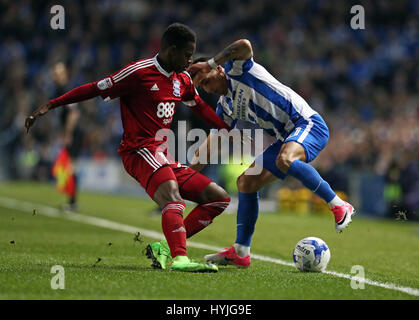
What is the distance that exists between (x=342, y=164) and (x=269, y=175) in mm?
10330

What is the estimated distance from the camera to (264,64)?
17312 millimetres

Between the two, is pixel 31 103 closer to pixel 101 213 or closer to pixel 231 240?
pixel 101 213

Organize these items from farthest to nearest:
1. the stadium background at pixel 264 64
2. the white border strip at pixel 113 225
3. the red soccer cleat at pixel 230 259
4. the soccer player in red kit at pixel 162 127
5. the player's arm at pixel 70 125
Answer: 1. the stadium background at pixel 264 64
2. the player's arm at pixel 70 125
3. the red soccer cleat at pixel 230 259
4. the soccer player in red kit at pixel 162 127
5. the white border strip at pixel 113 225

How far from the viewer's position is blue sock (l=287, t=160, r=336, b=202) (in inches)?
223

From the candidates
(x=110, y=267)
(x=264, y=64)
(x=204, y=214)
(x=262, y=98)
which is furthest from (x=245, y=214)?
(x=264, y=64)

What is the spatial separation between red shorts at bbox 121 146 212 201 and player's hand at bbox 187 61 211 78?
736 millimetres

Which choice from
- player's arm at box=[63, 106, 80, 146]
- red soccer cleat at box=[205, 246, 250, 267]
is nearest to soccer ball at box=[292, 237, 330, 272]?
red soccer cleat at box=[205, 246, 250, 267]

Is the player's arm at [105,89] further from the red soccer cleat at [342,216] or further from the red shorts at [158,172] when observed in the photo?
the red soccer cleat at [342,216]

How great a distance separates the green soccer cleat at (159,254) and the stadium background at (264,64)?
902cm

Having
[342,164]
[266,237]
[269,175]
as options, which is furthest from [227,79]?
[342,164]

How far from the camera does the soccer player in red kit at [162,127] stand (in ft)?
18.3

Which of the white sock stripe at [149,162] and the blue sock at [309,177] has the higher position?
the white sock stripe at [149,162]

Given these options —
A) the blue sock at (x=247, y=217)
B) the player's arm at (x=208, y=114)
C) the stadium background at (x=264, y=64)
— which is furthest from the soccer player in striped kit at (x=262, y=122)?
the stadium background at (x=264, y=64)

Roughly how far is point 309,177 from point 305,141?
1.09 feet
